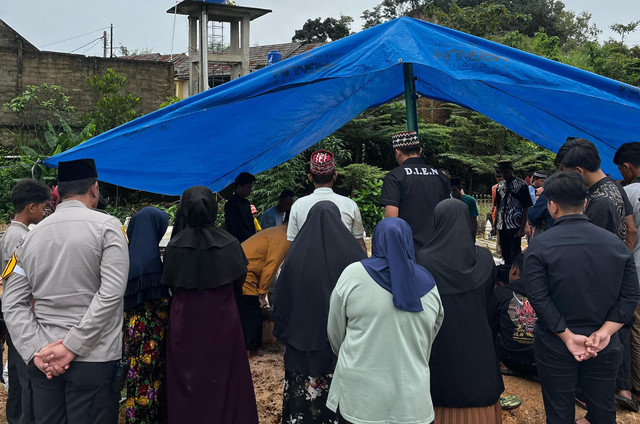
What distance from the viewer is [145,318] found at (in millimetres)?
3312

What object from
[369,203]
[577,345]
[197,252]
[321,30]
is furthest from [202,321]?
[321,30]

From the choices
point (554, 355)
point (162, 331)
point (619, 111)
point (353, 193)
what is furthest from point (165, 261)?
point (353, 193)

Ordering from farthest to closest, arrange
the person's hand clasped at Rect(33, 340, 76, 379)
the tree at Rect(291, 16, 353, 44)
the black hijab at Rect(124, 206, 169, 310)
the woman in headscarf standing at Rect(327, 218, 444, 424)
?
1. the tree at Rect(291, 16, 353, 44)
2. the black hijab at Rect(124, 206, 169, 310)
3. the person's hand clasped at Rect(33, 340, 76, 379)
4. the woman in headscarf standing at Rect(327, 218, 444, 424)

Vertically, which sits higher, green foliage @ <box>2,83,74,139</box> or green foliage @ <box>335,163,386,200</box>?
green foliage @ <box>2,83,74,139</box>

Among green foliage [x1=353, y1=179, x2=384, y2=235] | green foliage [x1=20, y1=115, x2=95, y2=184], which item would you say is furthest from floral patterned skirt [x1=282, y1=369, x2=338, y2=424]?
green foliage [x1=20, y1=115, x2=95, y2=184]

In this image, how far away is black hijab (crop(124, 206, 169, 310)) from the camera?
10.5 feet

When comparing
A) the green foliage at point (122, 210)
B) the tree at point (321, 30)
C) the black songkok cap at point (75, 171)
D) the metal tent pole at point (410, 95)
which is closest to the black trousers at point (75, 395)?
the black songkok cap at point (75, 171)

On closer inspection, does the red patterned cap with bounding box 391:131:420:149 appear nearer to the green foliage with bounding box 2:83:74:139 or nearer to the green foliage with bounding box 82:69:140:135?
the green foliage with bounding box 82:69:140:135

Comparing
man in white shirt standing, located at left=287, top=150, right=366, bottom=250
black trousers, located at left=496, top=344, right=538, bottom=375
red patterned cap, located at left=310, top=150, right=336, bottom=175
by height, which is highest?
red patterned cap, located at left=310, top=150, right=336, bottom=175

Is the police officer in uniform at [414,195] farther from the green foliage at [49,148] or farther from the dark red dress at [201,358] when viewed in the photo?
the green foliage at [49,148]

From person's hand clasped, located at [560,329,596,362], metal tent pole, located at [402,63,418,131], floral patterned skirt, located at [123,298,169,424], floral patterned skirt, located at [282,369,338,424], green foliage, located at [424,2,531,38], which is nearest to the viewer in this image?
person's hand clasped, located at [560,329,596,362]

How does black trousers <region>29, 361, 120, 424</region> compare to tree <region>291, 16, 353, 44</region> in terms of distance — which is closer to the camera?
black trousers <region>29, 361, 120, 424</region>

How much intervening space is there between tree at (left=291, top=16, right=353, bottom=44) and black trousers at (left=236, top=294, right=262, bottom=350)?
94.0 ft

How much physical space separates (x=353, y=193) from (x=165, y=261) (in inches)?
459
